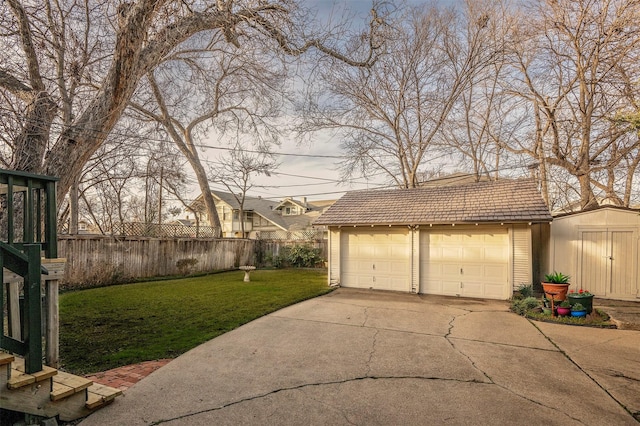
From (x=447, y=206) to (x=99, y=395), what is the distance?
895 centimetres

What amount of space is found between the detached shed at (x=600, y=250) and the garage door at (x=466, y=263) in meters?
1.38

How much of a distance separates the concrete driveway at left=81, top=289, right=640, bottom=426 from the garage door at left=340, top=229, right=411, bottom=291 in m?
3.69

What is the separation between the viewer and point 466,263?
8.95 metres

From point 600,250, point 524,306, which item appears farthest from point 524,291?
point 600,250

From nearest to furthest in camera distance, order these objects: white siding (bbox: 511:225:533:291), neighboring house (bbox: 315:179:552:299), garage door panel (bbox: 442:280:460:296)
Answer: white siding (bbox: 511:225:533:291), neighboring house (bbox: 315:179:552:299), garage door panel (bbox: 442:280:460:296)

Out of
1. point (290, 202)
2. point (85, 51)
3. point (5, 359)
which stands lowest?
point (5, 359)

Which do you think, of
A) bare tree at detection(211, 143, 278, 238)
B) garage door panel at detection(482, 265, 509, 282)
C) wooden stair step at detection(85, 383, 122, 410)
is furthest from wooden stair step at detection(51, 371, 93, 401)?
bare tree at detection(211, 143, 278, 238)

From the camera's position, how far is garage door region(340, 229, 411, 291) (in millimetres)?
9781


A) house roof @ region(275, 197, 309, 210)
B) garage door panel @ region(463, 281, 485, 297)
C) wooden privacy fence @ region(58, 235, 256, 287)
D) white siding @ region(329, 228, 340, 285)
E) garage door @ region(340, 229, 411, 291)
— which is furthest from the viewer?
house roof @ region(275, 197, 309, 210)

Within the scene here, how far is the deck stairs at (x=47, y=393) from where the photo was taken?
7.79ft

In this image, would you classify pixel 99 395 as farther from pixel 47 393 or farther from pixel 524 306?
pixel 524 306

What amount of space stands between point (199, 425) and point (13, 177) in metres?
2.73

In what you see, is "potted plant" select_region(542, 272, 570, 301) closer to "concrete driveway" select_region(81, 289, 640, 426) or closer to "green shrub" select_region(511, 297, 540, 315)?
"green shrub" select_region(511, 297, 540, 315)

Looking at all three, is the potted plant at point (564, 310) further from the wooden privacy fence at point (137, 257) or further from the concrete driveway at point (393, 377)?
the wooden privacy fence at point (137, 257)
